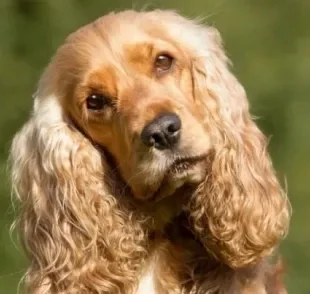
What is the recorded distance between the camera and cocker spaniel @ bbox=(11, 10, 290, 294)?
482 cm

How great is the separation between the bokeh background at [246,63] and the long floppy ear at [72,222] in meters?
2.75

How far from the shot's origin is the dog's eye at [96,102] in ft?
15.9

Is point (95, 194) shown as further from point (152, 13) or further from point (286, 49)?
point (286, 49)

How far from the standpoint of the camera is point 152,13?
5070 millimetres

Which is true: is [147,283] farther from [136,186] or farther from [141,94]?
[141,94]

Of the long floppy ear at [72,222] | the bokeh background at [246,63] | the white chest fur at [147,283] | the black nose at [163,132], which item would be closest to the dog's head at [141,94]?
the black nose at [163,132]

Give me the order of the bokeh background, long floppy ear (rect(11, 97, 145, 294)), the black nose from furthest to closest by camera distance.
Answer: the bokeh background, long floppy ear (rect(11, 97, 145, 294)), the black nose

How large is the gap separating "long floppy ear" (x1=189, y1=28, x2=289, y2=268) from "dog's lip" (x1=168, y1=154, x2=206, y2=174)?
20 centimetres

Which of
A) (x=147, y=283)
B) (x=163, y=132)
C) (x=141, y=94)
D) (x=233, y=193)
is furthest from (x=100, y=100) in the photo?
(x=147, y=283)

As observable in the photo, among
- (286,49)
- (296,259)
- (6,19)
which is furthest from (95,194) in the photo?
(6,19)

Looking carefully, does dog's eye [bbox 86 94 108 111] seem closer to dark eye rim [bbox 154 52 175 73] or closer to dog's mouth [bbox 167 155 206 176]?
dark eye rim [bbox 154 52 175 73]

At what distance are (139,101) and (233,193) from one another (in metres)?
0.55

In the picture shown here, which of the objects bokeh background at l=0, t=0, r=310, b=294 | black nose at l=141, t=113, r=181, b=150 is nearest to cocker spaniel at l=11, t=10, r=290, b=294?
black nose at l=141, t=113, r=181, b=150

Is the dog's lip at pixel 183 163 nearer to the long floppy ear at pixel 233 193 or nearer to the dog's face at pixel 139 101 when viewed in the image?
the dog's face at pixel 139 101
